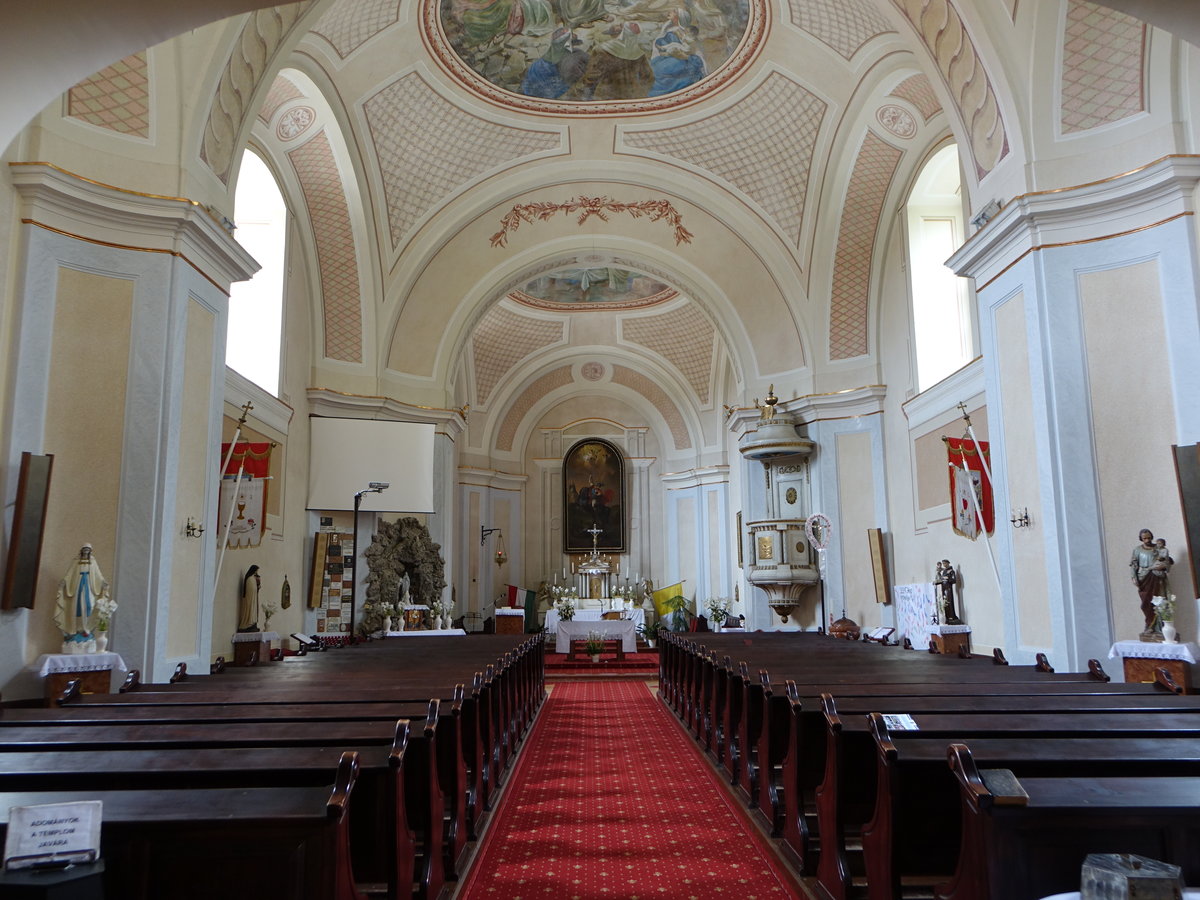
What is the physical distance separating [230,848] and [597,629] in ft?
49.7

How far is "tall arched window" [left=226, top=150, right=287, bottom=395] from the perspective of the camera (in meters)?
12.0

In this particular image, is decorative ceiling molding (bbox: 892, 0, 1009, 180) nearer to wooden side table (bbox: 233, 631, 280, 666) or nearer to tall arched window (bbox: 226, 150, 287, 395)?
tall arched window (bbox: 226, 150, 287, 395)

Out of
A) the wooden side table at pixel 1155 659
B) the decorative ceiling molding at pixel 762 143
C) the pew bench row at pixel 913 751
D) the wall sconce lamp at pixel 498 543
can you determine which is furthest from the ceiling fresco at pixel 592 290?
the pew bench row at pixel 913 751

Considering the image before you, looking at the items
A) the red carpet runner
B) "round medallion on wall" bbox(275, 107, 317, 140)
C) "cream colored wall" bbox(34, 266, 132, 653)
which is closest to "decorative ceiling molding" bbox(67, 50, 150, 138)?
"cream colored wall" bbox(34, 266, 132, 653)

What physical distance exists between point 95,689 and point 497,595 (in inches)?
599

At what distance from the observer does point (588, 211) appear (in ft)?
52.5

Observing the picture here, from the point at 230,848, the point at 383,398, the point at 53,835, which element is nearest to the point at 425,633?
the point at 383,398

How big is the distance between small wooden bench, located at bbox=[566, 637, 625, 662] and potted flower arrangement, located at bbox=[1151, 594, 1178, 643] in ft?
37.6

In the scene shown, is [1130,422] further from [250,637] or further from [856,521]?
[250,637]

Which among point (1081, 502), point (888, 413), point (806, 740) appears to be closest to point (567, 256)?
point (888, 413)

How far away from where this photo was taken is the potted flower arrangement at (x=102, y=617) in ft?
22.2

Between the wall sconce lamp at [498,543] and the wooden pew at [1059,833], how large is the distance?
18.8 meters

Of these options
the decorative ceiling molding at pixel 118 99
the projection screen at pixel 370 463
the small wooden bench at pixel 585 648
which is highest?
the decorative ceiling molding at pixel 118 99

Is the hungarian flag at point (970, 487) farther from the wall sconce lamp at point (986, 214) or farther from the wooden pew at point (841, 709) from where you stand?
the wooden pew at point (841, 709)
